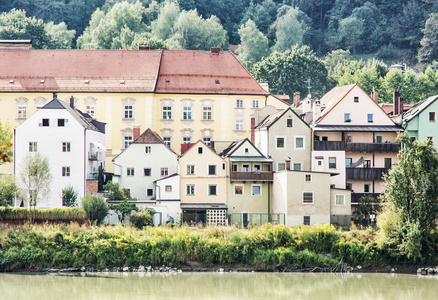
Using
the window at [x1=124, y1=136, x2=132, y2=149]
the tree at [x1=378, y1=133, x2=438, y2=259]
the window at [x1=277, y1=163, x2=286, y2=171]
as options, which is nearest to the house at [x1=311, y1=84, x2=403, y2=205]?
the window at [x1=277, y1=163, x2=286, y2=171]

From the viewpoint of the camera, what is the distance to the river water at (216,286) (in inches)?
1606

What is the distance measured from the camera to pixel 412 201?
49.3 meters

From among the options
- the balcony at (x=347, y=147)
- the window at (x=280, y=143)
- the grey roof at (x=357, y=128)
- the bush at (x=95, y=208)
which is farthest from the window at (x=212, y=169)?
the bush at (x=95, y=208)

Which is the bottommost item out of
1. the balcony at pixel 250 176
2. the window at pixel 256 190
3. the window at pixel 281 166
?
the window at pixel 256 190

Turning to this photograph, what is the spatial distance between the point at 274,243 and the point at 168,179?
13259 mm

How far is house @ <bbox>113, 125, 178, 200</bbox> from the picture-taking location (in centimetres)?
6344

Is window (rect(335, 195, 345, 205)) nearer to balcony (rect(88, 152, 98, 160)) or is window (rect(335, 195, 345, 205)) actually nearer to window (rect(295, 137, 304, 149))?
window (rect(295, 137, 304, 149))

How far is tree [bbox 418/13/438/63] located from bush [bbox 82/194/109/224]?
277ft

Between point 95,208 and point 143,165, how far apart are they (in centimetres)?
1091

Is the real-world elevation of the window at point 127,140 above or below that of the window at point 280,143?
above

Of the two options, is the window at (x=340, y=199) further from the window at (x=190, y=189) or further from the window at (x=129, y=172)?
the window at (x=129, y=172)

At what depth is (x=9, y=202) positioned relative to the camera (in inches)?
2275

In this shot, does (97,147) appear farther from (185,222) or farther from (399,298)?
(399,298)

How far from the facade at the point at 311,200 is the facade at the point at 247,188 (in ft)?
6.28
